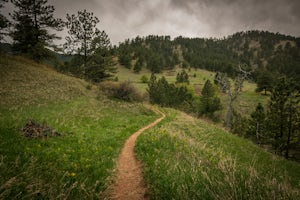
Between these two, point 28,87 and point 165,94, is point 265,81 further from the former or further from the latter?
point 28,87

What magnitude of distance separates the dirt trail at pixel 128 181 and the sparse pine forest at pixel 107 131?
262mm

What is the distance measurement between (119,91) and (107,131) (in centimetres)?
2120

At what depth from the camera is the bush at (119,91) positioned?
3369 cm

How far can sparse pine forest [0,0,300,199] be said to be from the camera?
400cm

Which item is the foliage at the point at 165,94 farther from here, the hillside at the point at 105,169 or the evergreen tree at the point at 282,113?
the hillside at the point at 105,169

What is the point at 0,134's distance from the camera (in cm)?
760

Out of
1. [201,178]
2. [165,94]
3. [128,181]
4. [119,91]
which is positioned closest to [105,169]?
[128,181]

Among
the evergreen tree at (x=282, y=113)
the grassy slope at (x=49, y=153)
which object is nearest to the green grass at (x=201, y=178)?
the grassy slope at (x=49, y=153)

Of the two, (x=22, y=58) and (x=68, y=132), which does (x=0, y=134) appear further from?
(x=22, y=58)

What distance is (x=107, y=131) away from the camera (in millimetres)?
13555

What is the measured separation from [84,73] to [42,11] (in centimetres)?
1444

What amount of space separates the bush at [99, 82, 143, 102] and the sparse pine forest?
0.66ft

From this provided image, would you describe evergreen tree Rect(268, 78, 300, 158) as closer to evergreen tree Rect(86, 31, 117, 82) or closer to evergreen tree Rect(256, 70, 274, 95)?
evergreen tree Rect(86, 31, 117, 82)

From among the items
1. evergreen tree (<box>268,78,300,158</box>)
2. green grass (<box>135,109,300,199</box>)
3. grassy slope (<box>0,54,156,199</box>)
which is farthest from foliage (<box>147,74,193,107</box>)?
green grass (<box>135,109,300,199</box>)
